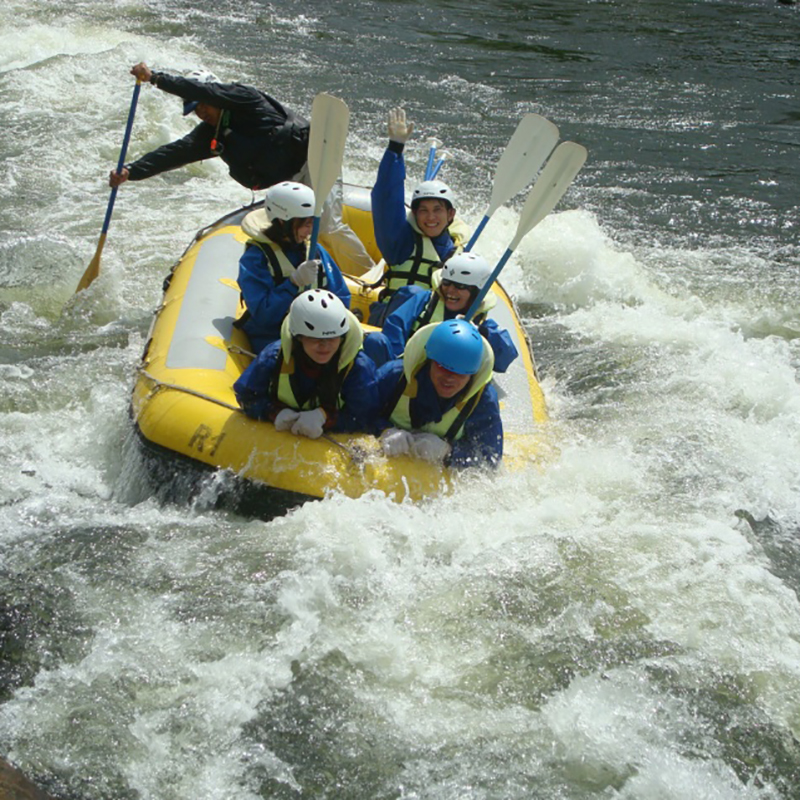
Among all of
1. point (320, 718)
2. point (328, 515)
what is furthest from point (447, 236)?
point (320, 718)

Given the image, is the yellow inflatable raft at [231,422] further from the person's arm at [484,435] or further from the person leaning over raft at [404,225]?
the person leaning over raft at [404,225]

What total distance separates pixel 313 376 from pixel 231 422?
0.41 metres

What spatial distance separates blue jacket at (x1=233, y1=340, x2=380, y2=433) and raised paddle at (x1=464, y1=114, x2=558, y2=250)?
4.85ft

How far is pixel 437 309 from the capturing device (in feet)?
17.3

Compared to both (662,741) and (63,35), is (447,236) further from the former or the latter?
(63,35)

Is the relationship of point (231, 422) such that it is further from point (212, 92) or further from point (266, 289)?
point (212, 92)

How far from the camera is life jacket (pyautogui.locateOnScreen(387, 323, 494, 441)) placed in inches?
181

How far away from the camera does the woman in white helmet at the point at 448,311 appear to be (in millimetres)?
5070

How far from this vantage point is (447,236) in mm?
5953

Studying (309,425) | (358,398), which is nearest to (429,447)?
(358,398)

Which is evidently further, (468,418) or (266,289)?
(266,289)

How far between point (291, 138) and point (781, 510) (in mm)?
3501

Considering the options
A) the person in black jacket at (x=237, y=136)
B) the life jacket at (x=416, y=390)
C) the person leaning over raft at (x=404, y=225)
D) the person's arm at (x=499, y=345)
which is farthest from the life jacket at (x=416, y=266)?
the life jacket at (x=416, y=390)

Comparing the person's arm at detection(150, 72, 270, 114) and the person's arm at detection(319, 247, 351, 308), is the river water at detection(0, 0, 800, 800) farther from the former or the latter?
the person's arm at detection(150, 72, 270, 114)
